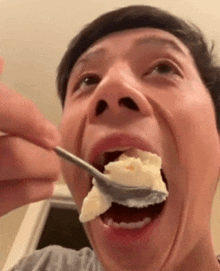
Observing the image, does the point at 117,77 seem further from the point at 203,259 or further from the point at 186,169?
the point at 203,259

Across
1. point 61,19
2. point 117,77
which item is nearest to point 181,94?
point 117,77

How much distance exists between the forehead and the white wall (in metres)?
0.44

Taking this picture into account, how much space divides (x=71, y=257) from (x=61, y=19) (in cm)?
82

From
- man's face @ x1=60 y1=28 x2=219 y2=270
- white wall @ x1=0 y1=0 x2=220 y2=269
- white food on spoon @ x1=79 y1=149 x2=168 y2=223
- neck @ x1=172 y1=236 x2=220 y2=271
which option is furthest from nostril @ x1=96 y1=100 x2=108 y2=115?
white wall @ x1=0 y1=0 x2=220 y2=269

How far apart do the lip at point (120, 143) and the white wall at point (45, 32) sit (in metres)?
0.68

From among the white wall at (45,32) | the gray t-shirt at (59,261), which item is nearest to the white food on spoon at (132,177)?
the gray t-shirt at (59,261)

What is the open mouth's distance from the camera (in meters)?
0.51

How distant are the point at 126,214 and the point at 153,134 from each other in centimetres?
16

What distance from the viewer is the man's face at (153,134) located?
488 mm

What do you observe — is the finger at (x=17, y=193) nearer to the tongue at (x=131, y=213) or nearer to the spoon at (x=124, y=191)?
the spoon at (x=124, y=191)


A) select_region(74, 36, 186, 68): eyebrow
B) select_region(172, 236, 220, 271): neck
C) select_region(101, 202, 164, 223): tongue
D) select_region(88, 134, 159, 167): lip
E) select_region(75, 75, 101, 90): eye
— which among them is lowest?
select_region(172, 236, 220, 271): neck

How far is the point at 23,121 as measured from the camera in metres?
0.28

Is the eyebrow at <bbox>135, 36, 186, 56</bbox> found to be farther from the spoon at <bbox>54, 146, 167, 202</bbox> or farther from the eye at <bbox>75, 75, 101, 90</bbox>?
the spoon at <bbox>54, 146, 167, 202</bbox>

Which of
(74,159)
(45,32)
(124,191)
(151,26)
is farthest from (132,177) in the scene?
(45,32)
